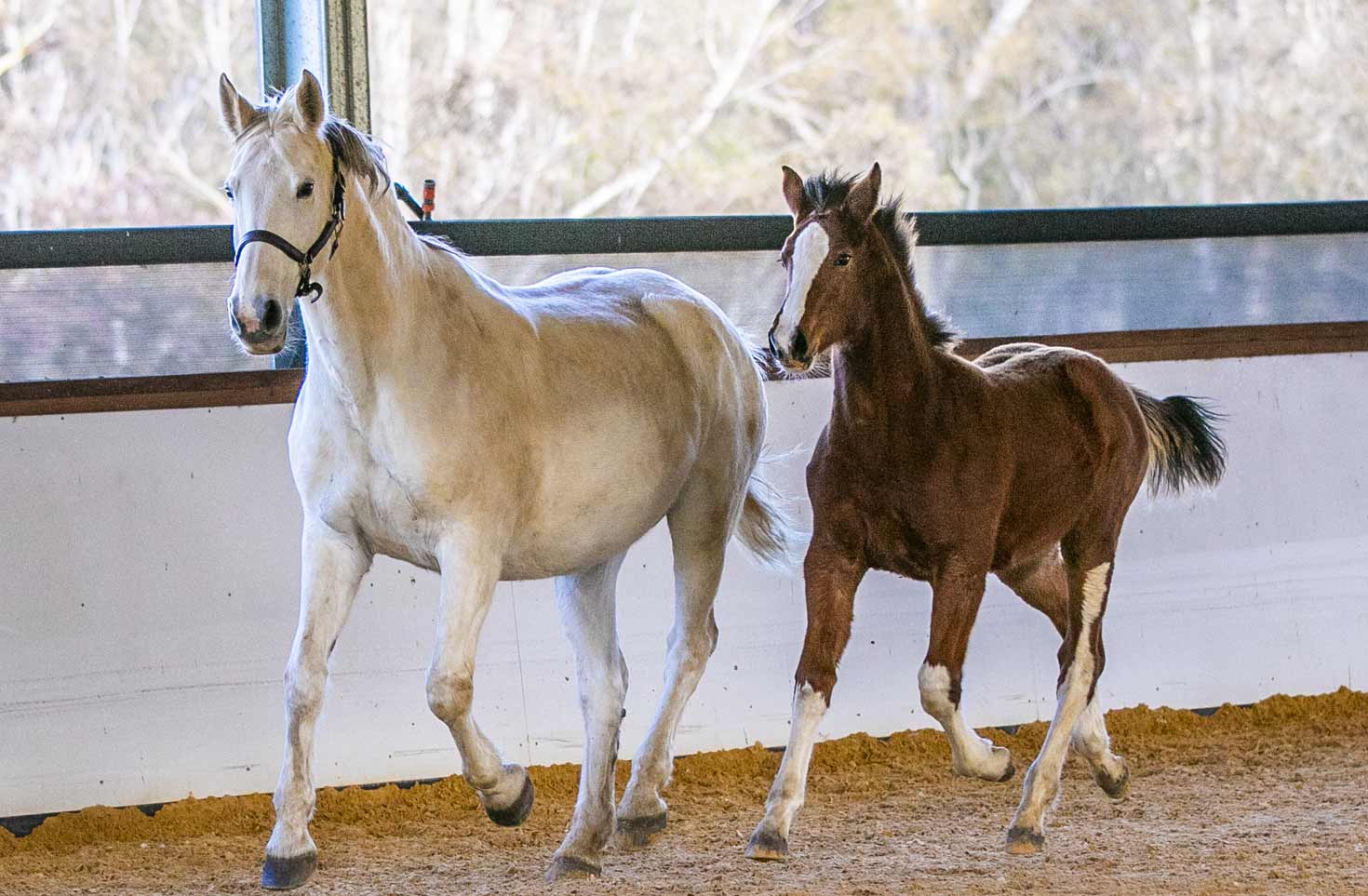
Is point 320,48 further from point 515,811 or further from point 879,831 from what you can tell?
point 879,831

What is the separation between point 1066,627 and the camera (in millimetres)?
4148

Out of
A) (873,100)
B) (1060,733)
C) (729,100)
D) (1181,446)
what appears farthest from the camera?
(873,100)

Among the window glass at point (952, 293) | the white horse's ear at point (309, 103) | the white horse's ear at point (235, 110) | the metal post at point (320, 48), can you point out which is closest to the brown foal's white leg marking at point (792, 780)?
the white horse's ear at point (309, 103)

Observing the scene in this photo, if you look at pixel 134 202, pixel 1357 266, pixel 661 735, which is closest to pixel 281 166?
pixel 661 735

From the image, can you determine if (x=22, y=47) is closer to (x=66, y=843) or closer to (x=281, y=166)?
(x=66, y=843)

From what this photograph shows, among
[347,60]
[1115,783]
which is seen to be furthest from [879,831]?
[347,60]

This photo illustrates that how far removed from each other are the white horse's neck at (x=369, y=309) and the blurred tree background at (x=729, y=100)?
7.11 m

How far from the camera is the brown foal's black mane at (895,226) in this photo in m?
3.43

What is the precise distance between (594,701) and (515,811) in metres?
0.47

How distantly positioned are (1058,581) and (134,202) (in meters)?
9.49

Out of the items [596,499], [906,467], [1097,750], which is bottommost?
[1097,750]

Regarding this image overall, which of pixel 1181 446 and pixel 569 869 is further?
pixel 1181 446

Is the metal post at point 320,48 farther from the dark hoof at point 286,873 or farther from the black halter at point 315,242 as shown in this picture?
→ the dark hoof at point 286,873

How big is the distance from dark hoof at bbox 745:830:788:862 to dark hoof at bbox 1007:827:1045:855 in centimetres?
71
